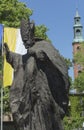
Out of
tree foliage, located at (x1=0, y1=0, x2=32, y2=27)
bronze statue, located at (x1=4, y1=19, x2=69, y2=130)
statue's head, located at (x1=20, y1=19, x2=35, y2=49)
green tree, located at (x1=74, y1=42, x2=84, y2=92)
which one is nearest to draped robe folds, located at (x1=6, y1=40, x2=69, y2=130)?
bronze statue, located at (x1=4, y1=19, x2=69, y2=130)

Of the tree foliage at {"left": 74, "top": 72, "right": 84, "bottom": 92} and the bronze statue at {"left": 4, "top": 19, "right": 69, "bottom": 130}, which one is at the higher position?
the bronze statue at {"left": 4, "top": 19, "right": 69, "bottom": 130}

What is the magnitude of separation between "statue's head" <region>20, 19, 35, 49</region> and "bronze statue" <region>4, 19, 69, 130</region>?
0.24 metres

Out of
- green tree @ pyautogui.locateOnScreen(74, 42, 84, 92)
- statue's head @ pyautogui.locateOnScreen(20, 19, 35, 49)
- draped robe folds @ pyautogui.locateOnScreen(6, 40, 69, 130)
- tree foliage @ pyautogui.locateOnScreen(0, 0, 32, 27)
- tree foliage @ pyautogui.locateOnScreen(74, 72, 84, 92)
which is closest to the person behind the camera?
draped robe folds @ pyautogui.locateOnScreen(6, 40, 69, 130)

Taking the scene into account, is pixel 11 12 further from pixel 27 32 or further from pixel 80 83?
pixel 27 32

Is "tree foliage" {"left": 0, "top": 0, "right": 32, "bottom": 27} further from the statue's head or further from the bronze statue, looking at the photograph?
the bronze statue

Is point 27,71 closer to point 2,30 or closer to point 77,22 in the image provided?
point 2,30

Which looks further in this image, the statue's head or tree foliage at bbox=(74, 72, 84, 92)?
tree foliage at bbox=(74, 72, 84, 92)

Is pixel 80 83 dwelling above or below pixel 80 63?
below

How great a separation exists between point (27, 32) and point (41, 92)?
3.36 ft

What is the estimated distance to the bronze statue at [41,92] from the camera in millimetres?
8430

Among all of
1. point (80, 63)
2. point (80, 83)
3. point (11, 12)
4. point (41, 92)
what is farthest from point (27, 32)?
point (80, 83)

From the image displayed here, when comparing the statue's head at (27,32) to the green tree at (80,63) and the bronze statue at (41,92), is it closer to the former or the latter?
the bronze statue at (41,92)

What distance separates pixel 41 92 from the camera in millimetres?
8516

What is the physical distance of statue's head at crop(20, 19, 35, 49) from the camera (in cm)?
886
